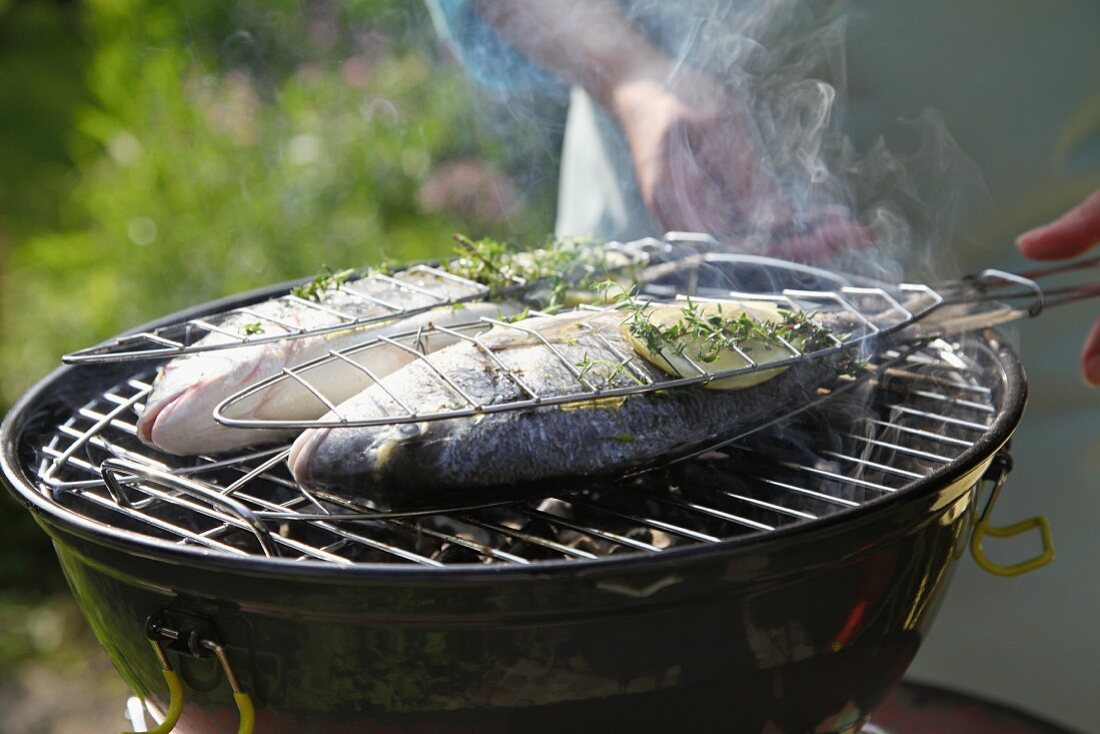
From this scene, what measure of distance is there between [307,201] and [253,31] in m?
2.30

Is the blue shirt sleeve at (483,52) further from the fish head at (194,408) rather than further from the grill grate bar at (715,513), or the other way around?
the grill grate bar at (715,513)

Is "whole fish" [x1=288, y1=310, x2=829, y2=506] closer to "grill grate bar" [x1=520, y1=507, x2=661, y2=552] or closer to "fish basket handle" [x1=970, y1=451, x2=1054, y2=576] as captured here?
"grill grate bar" [x1=520, y1=507, x2=661, y2=552]

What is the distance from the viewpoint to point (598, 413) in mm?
1752

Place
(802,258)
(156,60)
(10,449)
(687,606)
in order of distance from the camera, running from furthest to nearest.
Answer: (156,60), (802,258), (10,449), (687,606)

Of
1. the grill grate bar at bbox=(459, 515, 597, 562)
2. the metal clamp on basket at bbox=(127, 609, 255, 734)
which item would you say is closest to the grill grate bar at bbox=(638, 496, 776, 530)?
the grill grate bar at bbox=(459, 515, 597, 562)

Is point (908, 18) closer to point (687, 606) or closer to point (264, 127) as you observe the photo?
point (687, 606)

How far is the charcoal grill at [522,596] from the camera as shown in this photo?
1.38 meters

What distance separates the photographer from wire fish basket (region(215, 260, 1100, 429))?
170 centimetres

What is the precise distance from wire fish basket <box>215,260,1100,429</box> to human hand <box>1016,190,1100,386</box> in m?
0.11

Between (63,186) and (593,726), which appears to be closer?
(593,726)

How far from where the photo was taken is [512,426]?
170cm

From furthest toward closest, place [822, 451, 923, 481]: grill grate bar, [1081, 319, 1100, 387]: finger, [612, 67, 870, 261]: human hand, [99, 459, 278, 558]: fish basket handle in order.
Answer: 1. [612, 67, 870, 261]: human hand
2. [1081, 319, 1100, 387]: finger
3. [822, 451, 923, 481]: grill grate bar
4. [99, 459, 278, 558]: fish basket handle

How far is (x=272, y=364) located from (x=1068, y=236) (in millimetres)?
1919

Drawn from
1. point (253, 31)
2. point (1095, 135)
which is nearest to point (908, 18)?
point (1095, 135)
